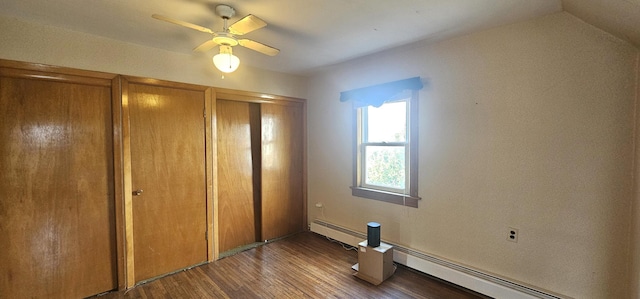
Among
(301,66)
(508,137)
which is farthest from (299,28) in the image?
(508,137)

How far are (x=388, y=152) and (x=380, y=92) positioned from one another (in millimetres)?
710

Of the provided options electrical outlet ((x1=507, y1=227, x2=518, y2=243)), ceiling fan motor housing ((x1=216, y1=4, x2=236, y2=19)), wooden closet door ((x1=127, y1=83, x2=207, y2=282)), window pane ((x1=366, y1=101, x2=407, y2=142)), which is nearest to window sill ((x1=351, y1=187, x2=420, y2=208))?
window pane ((x1=366, y1=101, x2=407, y2=142))

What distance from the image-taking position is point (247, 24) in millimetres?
1776

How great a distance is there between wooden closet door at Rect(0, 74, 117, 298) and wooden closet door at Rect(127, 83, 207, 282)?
22 cm

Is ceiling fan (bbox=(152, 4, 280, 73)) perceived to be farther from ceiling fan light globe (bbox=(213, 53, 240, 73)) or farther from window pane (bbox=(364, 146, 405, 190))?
window pane (bbox=(364, 146, 405, 190))

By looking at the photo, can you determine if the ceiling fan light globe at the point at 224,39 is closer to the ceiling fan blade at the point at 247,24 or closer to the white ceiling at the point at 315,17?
the ceiling fan blade at the point at 247,24

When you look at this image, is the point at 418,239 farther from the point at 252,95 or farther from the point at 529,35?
the point at 252,95

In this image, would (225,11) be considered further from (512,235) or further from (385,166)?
(512,235)

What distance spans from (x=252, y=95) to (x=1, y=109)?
7.01 ft

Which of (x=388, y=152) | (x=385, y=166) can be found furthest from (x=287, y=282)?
(x=388, y=152)

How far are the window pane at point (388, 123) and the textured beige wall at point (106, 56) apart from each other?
1.54 meters

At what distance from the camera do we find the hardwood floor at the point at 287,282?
7.87ft

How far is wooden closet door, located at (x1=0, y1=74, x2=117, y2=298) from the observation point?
204 centimetres

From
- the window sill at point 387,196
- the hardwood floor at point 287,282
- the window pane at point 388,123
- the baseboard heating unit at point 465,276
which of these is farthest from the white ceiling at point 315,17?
the hardwood floor at point 287,282
